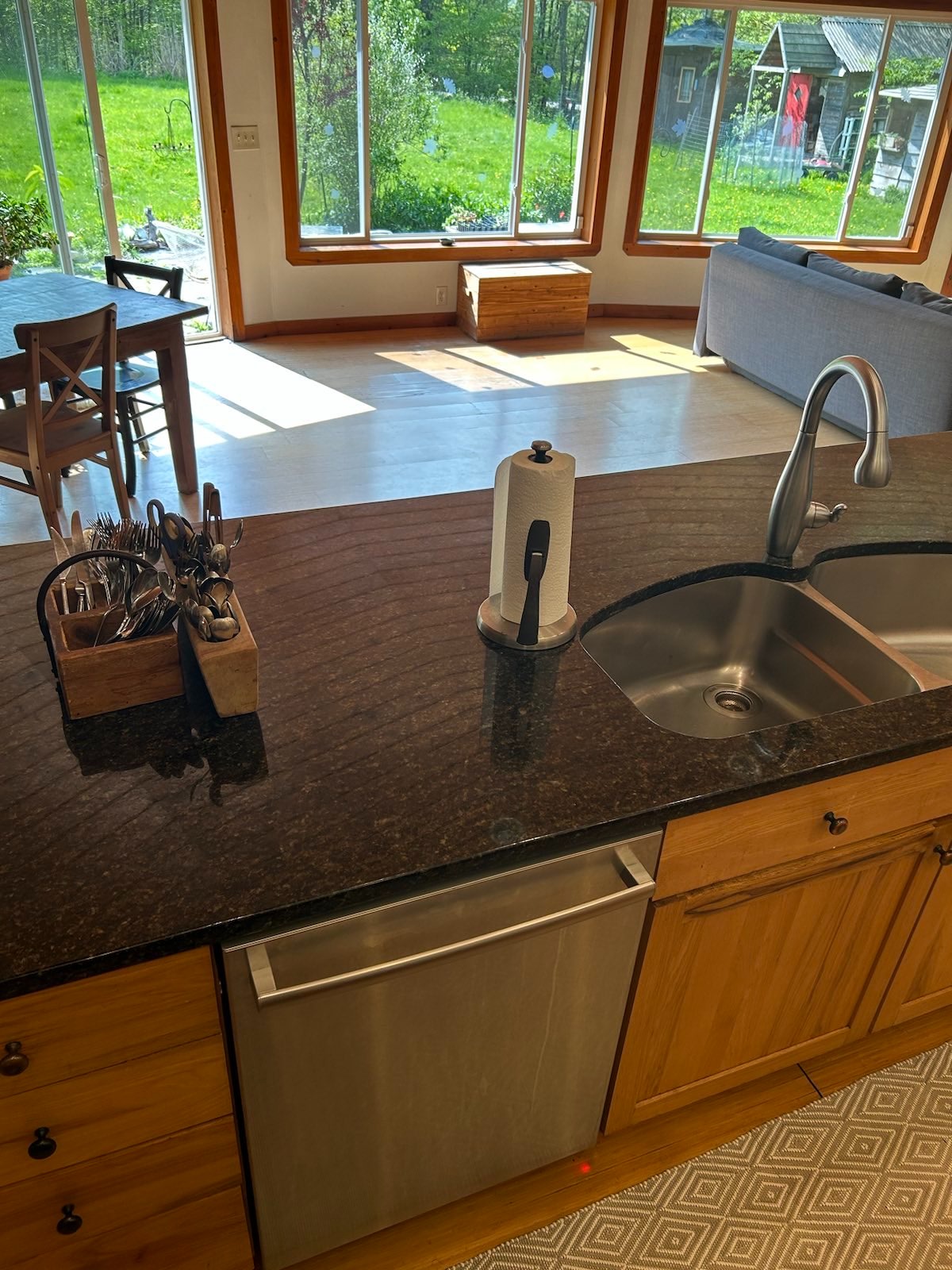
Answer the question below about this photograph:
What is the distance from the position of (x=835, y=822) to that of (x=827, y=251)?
7.19 m

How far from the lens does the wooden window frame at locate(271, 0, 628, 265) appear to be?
5715 millimetres

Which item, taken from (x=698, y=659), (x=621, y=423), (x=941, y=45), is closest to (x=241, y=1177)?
(x=698, y=659)

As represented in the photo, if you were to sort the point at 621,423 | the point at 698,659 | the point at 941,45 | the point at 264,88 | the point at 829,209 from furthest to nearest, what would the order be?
the point at 829,209, the point at 941,45, the point at 264,88, the point at 621,423, the point at 698,659

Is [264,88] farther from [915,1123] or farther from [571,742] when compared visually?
[915,1123]

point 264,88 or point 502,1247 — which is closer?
point 502,1247

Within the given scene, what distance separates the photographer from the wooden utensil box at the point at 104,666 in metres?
1.23

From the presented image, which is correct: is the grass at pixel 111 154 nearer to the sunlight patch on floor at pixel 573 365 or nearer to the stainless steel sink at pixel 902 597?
the sunlight patch on floor at pixel 573 365

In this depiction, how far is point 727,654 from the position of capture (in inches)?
72.2

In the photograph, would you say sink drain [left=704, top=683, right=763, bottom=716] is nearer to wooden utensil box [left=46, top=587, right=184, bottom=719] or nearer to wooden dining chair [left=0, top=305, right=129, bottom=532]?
wooden utensil box [left=46, top=587, right=184, bottom=719]

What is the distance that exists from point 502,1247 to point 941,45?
27.2 ft

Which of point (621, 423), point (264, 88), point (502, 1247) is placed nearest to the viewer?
point (502, 1247)

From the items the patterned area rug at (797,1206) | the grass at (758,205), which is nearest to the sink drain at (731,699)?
the patterned area rug at (797,1206)

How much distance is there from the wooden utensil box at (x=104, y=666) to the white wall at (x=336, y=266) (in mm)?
5349

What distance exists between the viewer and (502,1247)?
5.27 ft
